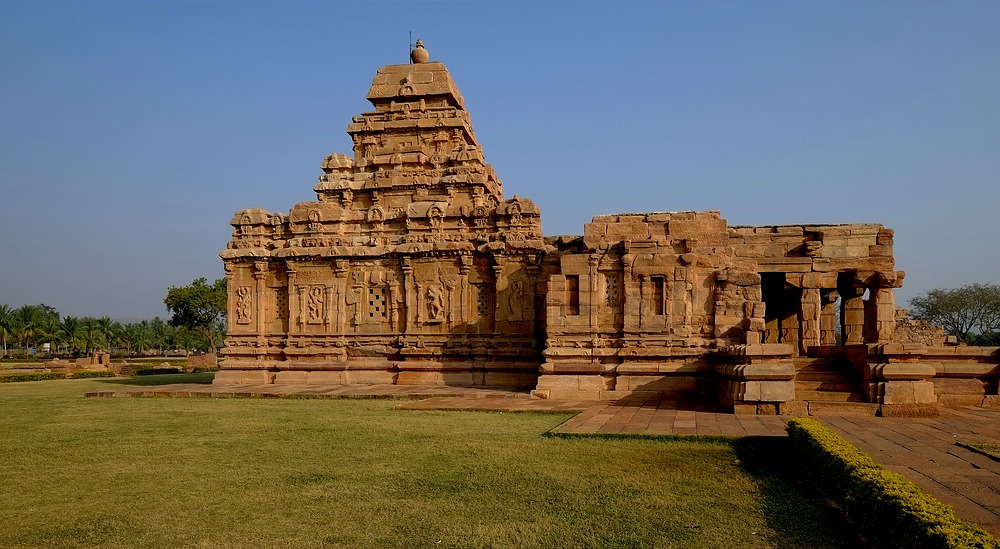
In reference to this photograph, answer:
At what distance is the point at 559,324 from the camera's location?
1614 centimetres

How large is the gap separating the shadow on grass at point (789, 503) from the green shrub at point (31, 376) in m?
→ 27.7

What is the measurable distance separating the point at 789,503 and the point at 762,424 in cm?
449

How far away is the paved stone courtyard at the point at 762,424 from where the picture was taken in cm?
628

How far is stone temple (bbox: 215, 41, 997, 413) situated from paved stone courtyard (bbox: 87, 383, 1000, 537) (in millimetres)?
868

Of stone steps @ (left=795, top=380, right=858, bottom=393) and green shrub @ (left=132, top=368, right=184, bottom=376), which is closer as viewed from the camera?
stone steps @ (left=795, top=380, right=858, bottom=393)

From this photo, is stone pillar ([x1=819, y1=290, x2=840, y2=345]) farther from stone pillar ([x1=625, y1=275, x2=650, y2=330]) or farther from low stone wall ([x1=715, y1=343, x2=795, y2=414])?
low stone wall ([x1=715, y1=343, x2=795, y2=414])

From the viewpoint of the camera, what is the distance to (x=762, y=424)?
414 inches

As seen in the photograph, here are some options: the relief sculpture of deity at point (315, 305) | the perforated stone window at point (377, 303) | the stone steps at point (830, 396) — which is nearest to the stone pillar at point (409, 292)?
the perforated stone window at point (377, 303)

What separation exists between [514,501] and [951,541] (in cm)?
342

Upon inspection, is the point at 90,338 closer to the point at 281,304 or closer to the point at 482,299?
the point at 281,304

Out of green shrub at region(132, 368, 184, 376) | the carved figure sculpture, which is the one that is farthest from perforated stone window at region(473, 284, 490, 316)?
green shrub at region(132, 368, 184, 376)

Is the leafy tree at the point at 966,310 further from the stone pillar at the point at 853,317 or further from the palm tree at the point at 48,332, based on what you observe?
the palm tree at the point at 48,332

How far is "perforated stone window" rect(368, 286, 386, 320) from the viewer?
779 inches

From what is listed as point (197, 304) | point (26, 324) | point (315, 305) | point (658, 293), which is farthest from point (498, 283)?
point (26, 324)
